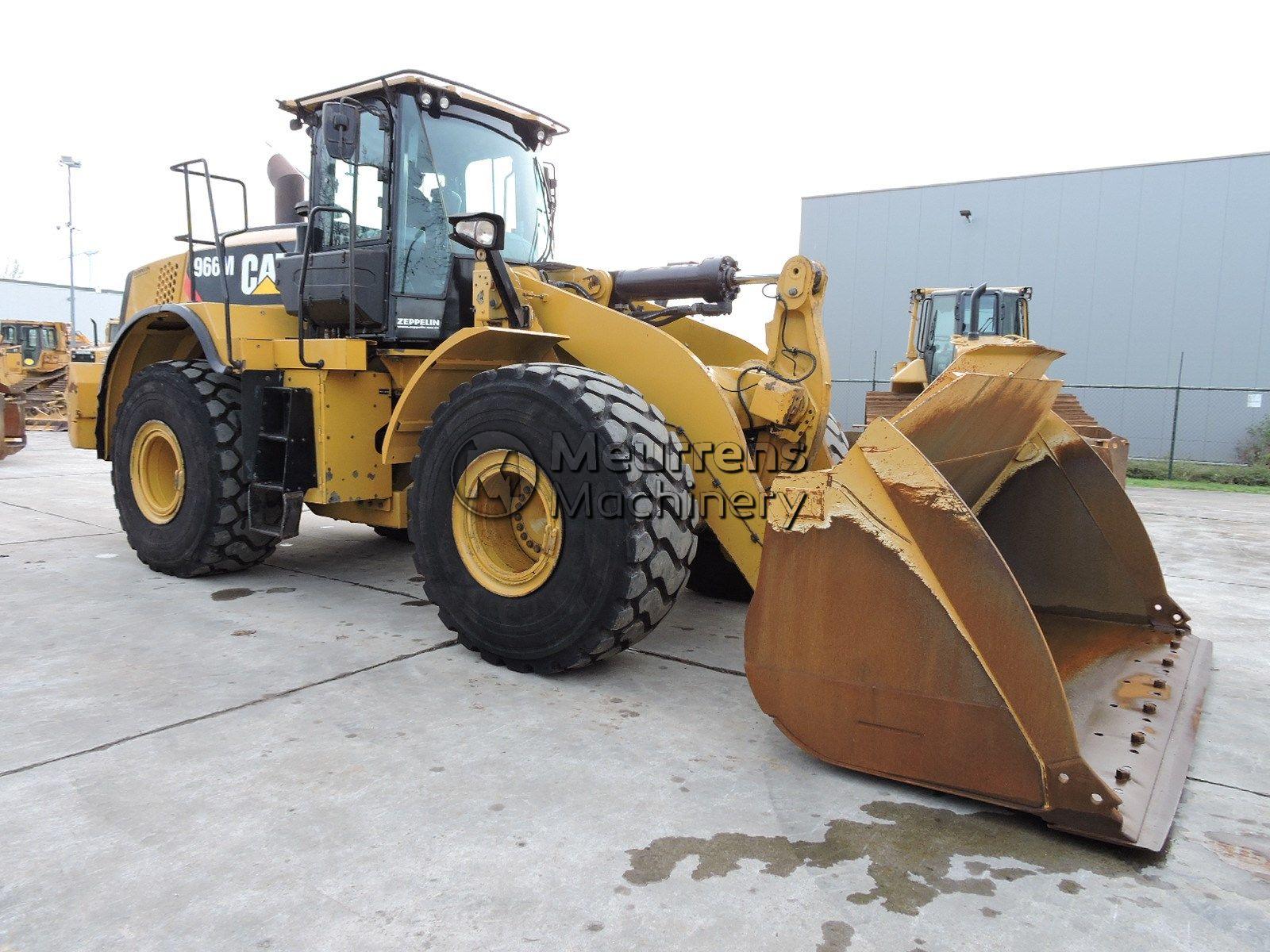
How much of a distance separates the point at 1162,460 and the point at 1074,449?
1578cm

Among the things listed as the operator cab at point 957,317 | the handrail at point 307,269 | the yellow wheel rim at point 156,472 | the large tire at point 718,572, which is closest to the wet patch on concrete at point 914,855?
the large tire at point 718,572

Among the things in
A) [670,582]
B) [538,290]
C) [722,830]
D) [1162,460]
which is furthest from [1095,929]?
[1162,460]

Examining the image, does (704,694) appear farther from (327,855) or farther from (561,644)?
(327,855)

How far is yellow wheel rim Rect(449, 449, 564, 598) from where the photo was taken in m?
3.62

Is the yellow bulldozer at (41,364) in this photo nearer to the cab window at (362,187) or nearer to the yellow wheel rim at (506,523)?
the cab window at (362,187)

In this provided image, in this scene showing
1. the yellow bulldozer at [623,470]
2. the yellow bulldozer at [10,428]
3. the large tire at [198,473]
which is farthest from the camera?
the yellow bulldozer at [10,428]

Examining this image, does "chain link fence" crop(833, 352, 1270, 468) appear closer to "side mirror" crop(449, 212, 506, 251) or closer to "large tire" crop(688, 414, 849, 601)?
"large tire" crop(688, 414, 849, 601)

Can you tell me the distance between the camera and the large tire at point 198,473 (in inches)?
201

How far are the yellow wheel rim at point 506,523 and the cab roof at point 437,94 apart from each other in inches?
83.8

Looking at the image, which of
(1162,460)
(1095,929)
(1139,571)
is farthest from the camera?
(1162,460)

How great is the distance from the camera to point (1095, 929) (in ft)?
6.72

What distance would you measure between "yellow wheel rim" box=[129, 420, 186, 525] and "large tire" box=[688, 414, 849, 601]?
126 inches

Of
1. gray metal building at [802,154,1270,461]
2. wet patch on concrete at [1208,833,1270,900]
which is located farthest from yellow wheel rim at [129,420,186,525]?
gray metal building at [802,154,1270,461]

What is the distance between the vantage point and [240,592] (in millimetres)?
5148
